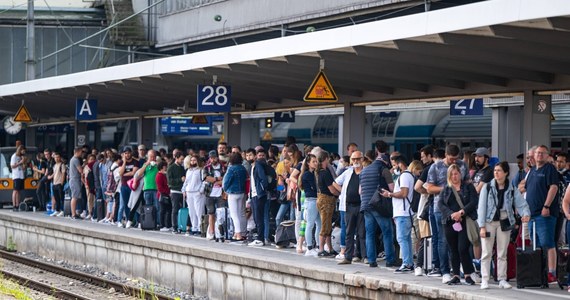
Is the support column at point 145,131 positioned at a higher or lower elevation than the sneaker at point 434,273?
higher

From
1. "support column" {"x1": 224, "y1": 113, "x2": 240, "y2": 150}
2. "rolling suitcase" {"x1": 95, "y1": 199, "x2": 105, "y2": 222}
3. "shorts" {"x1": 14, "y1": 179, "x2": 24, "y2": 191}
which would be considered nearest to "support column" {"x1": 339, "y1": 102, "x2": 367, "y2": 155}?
"support column" {"x1": 224, "y1": 113, "x2": 240, "y2": 150}

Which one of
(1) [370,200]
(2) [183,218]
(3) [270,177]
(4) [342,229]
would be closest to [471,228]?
(1) [370,200]

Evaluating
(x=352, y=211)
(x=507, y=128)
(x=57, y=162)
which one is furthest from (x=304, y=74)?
(x=57, y=162)

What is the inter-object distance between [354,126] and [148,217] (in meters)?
5.20

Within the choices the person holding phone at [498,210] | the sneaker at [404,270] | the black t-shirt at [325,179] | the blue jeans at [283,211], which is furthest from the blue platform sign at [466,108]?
the person holding phone at [498,210]

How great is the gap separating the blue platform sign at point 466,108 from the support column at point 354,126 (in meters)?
3.68

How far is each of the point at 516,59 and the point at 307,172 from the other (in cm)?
405

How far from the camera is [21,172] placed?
109 ft

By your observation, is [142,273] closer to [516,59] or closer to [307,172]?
[307,172]

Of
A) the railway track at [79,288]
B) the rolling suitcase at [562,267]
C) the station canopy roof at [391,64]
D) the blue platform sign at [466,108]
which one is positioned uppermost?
the station canopy roof at [391,64]

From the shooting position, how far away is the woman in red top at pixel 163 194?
24422mm

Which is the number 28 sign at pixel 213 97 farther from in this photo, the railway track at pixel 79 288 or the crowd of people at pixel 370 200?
the railway track at pixel 79 288

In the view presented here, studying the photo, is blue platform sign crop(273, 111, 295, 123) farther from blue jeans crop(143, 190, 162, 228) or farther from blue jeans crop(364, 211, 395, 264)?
blue jeans crop(364, 211, 395, 264)

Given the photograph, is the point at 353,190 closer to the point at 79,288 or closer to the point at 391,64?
the point at 391,64
